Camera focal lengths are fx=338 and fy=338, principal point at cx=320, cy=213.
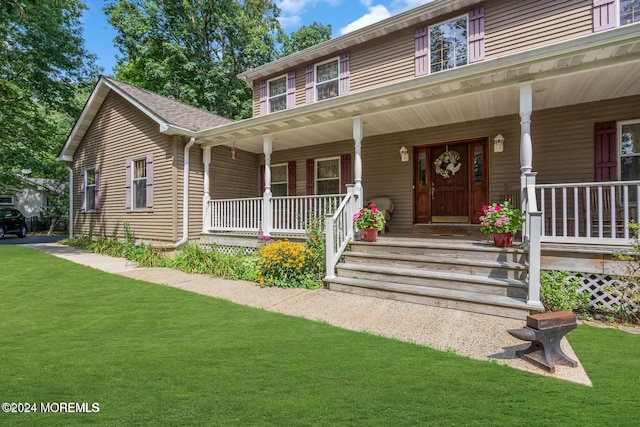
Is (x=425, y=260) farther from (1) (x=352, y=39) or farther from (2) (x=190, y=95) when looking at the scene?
(2) (x=190, y=95)

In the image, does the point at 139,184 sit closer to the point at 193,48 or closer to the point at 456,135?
the point at 456,135

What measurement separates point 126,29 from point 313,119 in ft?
60.7

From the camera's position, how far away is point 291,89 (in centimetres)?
1087

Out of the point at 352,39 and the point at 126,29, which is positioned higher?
the point at 126,29

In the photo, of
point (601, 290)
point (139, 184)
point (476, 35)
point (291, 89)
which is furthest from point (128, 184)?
point (601, 290)

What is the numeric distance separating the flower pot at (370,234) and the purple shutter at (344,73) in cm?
514

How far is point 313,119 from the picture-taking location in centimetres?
725

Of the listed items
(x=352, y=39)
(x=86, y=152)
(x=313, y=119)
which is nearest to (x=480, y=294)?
(x=313, y=119)

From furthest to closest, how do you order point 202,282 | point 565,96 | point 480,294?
1. point 202,282
2. point 565,96
3. point 480,294

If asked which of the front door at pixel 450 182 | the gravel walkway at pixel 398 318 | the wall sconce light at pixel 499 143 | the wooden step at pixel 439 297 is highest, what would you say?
the wall sconce light at pixel 499 143

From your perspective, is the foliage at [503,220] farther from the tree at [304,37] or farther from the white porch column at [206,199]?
the tree at [304,37]

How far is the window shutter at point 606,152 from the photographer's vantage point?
600 cm

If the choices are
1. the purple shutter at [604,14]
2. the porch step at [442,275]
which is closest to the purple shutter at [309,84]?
the porch step at [442,275]

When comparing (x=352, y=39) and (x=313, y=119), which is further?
(x=352, y=39)
